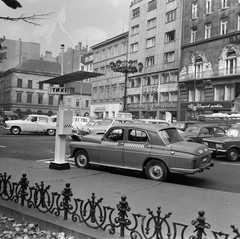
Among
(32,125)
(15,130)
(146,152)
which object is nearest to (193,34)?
(32,125)

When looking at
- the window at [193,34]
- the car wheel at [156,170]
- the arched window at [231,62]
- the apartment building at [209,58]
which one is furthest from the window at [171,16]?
→ the car wheel at [156,170]

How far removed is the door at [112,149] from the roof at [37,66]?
251 ft

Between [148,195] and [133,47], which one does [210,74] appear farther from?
[148,195]

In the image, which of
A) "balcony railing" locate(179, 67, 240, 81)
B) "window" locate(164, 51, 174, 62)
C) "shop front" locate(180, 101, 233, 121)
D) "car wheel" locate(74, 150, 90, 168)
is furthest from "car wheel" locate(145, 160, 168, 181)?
"window" locate(164, 51, 174, 62)

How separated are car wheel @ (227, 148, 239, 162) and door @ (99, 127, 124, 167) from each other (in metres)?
6.30

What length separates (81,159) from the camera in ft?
32.8

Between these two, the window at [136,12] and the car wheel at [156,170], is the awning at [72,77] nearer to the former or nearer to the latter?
the car wheel at [156,170]

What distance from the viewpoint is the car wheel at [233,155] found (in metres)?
13.2

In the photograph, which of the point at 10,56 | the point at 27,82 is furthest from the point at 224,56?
the point at 10,56

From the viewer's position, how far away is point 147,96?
49719 millimetres

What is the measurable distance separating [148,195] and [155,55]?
4276cm

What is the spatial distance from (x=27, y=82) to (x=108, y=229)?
81884 millimetres

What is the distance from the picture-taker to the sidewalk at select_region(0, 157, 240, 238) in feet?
16.8

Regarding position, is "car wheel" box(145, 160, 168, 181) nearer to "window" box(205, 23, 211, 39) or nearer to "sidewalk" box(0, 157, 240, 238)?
"sidewalk" box(0, 157, 240, 238)
